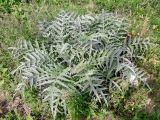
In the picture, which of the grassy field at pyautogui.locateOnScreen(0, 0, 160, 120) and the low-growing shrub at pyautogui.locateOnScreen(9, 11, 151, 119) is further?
the grassy field at pyautogui.locateOnScreen(0, 0, 160, 120)

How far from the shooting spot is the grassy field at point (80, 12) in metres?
4.42

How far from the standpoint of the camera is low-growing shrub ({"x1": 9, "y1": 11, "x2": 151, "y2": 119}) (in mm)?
4262

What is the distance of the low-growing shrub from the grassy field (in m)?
0.14

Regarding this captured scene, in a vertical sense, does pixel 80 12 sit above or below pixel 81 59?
above

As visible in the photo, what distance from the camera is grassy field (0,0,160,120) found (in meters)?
4.42

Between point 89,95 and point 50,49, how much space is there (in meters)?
0.74

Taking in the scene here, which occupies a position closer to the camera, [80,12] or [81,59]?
[81,59]

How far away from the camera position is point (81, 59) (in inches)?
178

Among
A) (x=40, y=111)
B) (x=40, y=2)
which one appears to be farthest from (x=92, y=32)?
(x=40, y=2)

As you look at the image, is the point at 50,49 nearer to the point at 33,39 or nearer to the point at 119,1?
the point at 33,39

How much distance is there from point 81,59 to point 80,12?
1383mm

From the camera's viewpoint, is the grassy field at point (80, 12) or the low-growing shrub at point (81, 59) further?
the grassy field at point (80, 12)

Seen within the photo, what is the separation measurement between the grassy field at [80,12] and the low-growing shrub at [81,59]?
0.14 m

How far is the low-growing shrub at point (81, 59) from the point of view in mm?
4262
